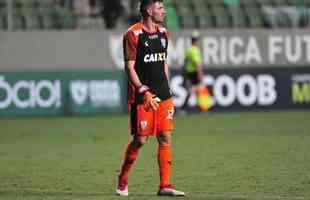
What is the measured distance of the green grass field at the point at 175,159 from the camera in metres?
11.0

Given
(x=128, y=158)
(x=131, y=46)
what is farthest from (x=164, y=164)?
(x=131, y=46)

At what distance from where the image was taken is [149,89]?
34.3ft

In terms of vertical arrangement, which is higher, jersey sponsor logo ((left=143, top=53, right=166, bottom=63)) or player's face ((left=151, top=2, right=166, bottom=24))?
player's face ((left=151, top=2, right=166, bottom=24))

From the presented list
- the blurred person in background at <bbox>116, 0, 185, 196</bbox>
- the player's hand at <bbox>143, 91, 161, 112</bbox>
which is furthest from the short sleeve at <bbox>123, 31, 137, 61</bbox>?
the player's hand at <bbox>143, 91, 161, 112</bbox>

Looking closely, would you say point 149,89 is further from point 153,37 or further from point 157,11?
point 157,11

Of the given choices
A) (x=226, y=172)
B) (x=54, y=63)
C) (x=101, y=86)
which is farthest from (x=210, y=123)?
(x=226, y=172)

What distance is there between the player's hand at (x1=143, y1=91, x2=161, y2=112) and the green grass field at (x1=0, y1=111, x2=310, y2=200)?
3.10ft

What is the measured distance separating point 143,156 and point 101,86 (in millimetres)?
10970

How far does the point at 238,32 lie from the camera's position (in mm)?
28797

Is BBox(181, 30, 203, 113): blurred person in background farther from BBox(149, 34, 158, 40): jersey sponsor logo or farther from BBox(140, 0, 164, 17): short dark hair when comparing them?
BBox(140, 0, 164, 17): short dark hair

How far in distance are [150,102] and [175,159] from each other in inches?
181

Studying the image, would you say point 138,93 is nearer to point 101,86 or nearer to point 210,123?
point 210,123

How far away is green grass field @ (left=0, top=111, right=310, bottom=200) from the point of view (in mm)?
10961

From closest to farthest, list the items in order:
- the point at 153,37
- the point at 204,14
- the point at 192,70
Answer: the point at 153,37
the point at 192,70
the point at 204,14
